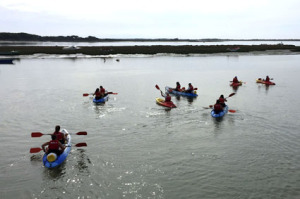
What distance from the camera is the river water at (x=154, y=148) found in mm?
11367

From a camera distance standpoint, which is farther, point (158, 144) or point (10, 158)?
point (158, 144)

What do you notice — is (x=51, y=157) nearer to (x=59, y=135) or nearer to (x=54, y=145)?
(x=54, y=145)

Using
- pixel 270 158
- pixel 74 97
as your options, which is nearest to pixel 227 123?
pixel 270 158

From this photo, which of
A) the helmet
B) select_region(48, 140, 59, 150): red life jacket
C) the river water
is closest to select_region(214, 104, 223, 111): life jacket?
the river water

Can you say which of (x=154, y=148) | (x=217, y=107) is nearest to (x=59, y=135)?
(x=154, y=148)

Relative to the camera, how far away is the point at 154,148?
15227mm

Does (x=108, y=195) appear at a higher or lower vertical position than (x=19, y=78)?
lower

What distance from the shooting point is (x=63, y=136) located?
15.2 meters

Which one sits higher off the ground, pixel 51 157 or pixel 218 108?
pixel 218 108

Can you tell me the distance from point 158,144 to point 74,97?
51.5ft

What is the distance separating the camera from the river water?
37.3 ft

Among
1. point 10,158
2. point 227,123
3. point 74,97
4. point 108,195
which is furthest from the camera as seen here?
point 74,97

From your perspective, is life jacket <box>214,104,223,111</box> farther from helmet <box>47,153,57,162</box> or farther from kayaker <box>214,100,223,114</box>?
helmet <box>47,153,57,162</box>

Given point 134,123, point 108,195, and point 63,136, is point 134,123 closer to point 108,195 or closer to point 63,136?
point 63,136
